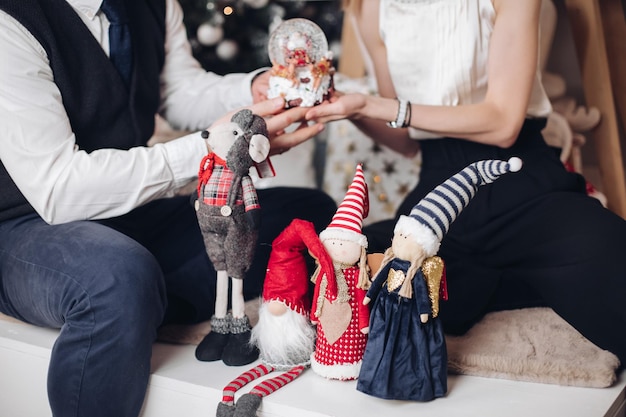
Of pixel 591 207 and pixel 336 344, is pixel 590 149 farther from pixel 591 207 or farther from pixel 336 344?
pixel 336 344

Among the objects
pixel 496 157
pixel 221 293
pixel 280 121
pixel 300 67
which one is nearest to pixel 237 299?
pixel 221 293

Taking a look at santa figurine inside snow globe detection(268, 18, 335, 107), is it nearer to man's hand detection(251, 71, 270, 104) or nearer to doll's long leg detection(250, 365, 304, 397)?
man's hand detection(251, 71, 270, 104)

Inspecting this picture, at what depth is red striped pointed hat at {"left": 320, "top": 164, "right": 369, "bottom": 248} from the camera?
1111 mm

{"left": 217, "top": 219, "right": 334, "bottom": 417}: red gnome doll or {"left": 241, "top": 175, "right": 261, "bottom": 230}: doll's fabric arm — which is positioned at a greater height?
{"left": 241, "top": 175, "right": 261, "bottom": 230}: doll's fabric arm

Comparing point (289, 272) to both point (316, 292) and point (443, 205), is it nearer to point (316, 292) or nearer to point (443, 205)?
point (316, 292)

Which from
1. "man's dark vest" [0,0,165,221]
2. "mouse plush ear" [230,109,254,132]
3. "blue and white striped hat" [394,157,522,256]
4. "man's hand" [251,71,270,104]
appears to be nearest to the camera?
"blue and white striped hat" [394,157,522,256]

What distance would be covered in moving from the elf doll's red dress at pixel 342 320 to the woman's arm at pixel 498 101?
0.37 meters

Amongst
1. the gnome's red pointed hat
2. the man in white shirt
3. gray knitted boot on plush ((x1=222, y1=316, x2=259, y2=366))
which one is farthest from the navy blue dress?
the man in white shirt

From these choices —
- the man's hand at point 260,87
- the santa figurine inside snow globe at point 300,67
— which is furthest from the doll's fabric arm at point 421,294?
the man's hand at point 260,87

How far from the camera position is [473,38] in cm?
145

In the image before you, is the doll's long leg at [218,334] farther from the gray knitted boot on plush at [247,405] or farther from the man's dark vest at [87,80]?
the man's dark vest at [87,80]

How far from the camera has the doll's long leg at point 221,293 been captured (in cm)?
122

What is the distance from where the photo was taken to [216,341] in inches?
50.4

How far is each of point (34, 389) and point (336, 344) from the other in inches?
23.1
